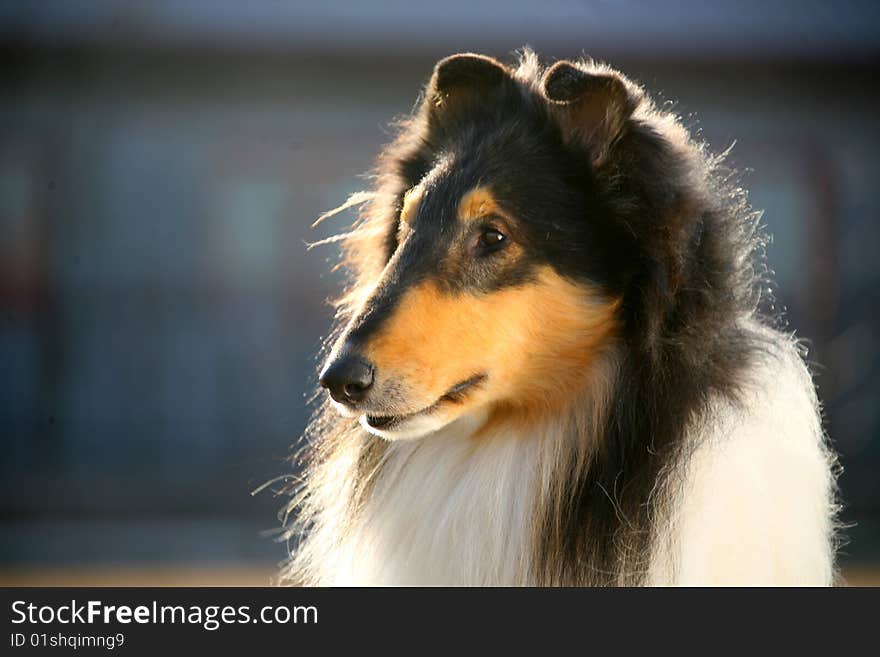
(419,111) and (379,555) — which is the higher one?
(419,111)

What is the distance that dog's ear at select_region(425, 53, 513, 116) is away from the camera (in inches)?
79.8

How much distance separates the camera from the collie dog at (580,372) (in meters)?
1.79

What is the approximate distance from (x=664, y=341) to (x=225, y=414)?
16.4ft

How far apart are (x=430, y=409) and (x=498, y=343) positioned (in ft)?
0.54

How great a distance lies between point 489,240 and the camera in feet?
6.07

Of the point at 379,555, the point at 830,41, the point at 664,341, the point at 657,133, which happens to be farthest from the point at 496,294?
the point at 830,41

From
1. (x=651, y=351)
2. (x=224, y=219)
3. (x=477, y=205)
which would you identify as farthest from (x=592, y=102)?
(x=224, y=219)

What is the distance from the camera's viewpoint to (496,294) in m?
1.83

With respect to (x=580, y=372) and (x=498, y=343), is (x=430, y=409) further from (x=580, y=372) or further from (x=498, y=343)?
(x=580, y=372)

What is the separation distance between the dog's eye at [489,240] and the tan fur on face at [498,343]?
0.25ft

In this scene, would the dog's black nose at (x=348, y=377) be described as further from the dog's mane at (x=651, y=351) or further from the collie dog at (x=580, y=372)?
the dog's mane at (x=651, y=351)

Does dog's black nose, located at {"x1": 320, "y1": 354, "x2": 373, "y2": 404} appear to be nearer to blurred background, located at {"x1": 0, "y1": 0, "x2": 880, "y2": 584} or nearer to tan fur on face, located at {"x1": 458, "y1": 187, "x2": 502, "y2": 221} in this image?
tan fur on face, located at {"x1": 458, "y1": 187, "x2": 502, "y2": 221}

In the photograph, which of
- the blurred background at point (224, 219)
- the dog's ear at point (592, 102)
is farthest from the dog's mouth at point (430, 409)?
the blurred background at point (224, 219)
